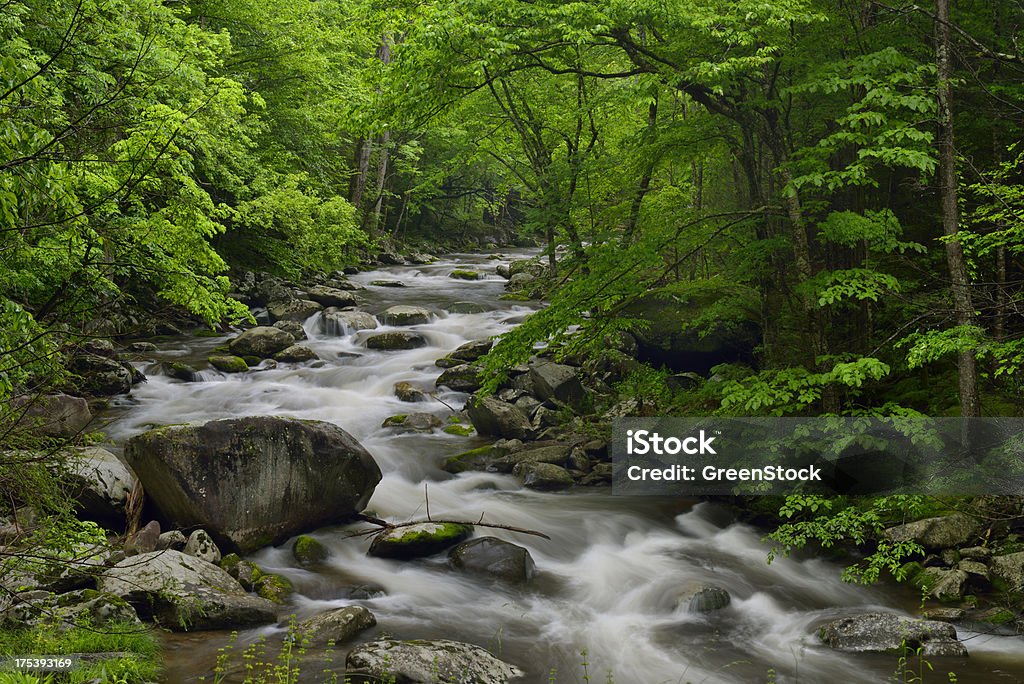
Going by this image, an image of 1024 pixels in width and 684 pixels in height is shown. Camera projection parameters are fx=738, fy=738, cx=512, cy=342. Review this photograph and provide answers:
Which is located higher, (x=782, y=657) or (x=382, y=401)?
(x=382, y=401)

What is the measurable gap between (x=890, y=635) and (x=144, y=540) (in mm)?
8005

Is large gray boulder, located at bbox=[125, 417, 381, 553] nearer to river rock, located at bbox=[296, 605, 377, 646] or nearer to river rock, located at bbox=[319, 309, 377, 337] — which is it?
river rock, located at bbox=[296, 605, 377, 646]

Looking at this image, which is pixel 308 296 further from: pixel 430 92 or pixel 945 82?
pixel 945 82

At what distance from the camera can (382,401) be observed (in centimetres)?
1594

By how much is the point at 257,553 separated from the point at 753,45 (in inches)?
349

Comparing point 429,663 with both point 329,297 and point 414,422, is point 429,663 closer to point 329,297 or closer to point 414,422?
point 414,422

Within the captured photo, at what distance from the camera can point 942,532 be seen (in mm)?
8789

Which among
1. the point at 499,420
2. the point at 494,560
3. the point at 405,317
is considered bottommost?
the point at 494,560

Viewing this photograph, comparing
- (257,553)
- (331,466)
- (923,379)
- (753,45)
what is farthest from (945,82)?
(257,553)

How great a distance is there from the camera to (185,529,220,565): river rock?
832 centimetres

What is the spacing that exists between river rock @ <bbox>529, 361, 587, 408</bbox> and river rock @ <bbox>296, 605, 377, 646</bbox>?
7.92 metres

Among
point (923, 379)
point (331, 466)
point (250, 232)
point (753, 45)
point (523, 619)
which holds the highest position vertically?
point (753, 45)

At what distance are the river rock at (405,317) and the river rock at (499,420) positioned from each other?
7842 millimetres

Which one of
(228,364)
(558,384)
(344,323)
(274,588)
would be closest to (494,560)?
(274,588)
